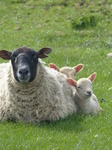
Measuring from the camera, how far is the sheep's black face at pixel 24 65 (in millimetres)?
7428

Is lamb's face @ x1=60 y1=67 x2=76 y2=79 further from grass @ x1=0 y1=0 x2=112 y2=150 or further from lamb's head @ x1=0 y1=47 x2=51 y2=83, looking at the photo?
lamb's head @ x1=0 y1=47 x2=51 y2=83

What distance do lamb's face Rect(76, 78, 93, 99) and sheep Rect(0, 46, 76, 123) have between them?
1.00ft

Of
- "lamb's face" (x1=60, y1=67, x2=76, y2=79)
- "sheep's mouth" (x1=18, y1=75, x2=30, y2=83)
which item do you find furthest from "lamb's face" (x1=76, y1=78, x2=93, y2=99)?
"sheep's mouth" (x1=18, y1=75, x2=30, y2=83)

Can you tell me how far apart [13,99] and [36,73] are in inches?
21.9

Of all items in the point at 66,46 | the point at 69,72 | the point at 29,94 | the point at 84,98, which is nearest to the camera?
the point at 29,94

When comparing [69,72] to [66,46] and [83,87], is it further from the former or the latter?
[66,46]

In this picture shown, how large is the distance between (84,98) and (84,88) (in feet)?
0.68

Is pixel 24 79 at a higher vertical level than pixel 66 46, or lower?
higher

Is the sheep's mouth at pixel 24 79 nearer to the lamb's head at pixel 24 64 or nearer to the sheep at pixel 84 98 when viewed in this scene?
the lamb's head at pixel 24 64

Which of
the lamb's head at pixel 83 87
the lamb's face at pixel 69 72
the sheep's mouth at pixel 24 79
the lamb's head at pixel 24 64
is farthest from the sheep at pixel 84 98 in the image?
the sheep's mouth at pixel 24 79

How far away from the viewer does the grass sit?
268 inches

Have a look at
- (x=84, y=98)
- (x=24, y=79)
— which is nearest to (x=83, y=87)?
(x=84, y=98)

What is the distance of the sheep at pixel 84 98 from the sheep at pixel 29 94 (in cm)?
28

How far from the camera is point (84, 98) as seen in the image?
26.8ft
